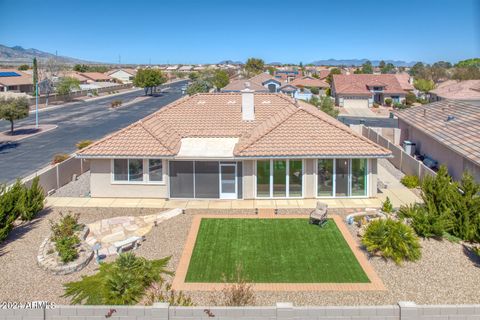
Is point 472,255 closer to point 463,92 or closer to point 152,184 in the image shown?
point 152,184

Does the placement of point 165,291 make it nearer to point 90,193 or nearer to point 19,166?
point 90,193

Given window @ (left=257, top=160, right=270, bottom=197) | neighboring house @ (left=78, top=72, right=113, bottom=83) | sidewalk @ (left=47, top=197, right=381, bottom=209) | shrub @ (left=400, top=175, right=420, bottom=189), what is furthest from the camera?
neighboring house @ (left=78, top=72, right=113, bottom=83)

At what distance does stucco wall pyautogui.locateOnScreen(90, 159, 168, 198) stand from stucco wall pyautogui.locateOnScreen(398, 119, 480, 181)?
18486 millimetres

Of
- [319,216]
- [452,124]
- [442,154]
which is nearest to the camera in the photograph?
[319,216]

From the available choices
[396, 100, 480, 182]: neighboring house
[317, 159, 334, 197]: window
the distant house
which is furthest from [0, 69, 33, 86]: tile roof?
[317, 159, 334, 197]: window

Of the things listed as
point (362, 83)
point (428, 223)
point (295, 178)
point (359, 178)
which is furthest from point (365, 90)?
point (428, 223)

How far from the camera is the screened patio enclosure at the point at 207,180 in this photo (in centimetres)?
2723

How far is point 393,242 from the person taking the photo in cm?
1850

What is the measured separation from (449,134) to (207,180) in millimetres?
17423

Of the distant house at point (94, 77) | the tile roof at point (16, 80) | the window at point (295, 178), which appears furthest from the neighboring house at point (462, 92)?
the distant house at point (94, 77)

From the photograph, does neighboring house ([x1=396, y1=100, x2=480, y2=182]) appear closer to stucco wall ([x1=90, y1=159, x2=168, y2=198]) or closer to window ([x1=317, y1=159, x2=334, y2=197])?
window ([x1=317, y1=159, x2=334, y2=197])

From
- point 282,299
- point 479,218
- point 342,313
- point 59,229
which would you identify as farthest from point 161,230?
point 479,218

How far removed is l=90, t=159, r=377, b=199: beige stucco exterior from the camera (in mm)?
27117

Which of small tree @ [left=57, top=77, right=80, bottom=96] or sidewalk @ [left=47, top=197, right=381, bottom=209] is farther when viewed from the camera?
small tree @ [left=57, top=77, right=80, bottom=96]
